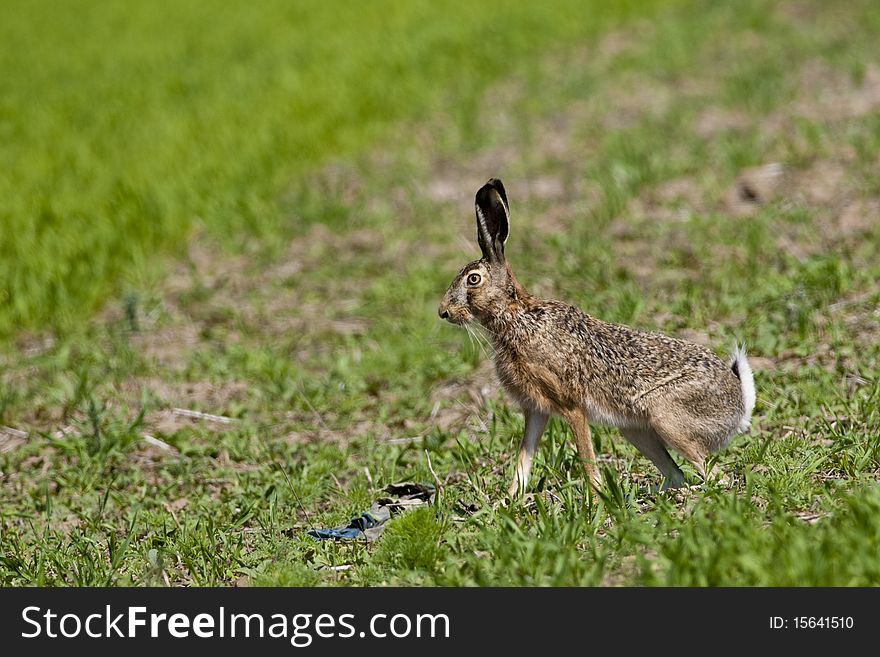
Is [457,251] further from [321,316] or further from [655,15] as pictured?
[655,15]

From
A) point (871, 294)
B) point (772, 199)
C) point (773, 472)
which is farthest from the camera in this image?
point (772, 199)

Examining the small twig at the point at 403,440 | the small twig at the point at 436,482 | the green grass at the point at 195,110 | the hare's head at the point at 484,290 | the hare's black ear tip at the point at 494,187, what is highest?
the green grass at the point at 195,110

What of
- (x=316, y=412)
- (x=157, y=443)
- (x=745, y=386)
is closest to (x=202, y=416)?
(x=157, y=443)

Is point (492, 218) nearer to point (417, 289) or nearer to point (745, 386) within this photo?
point (745, 386)

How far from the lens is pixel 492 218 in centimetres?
550

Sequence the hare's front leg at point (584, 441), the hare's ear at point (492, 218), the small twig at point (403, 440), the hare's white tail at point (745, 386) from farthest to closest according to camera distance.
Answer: the small twig at point (403, 440) → the hare's white tail at point (745, 386) → the hare's ear at point (492, 218) → the hare's front leg at point (584, 441)

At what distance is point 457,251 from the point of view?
1000 centimetres

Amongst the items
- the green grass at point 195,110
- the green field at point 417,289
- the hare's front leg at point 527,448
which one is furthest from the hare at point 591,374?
the green grass at point 195,110

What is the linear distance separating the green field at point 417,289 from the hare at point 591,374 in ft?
0.85

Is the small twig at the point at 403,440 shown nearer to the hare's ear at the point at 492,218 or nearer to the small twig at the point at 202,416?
the small twig at the point at 202,416

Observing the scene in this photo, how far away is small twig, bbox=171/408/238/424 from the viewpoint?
291 inches

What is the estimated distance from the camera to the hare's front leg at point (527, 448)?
5406mm

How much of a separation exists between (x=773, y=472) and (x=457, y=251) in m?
5.15
